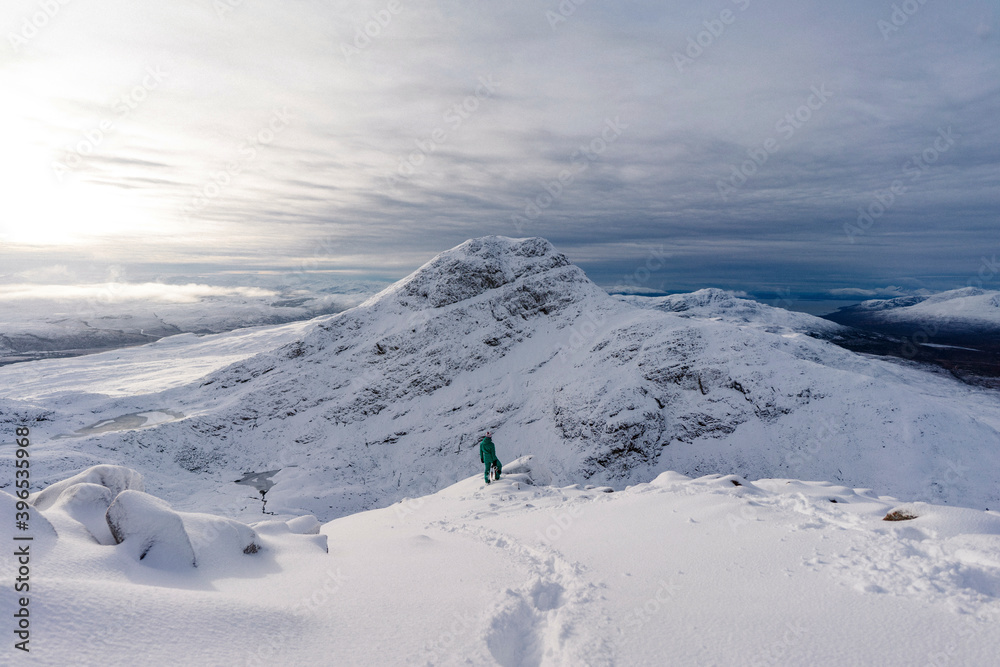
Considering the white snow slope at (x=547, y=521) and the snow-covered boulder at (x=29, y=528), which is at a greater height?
the snow-covered boulder at (x=29, y=528)

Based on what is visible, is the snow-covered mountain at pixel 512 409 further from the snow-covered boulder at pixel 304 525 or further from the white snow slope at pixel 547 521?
the snow-covered boulder at pixel 304 525

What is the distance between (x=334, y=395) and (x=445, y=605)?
167 feet

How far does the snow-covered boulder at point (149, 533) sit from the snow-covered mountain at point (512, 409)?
18711 millimetres

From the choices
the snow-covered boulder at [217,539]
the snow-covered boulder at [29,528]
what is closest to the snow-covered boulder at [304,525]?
→ the snow-covered boulder at [217,539]

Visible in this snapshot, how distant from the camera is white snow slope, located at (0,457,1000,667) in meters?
4.43

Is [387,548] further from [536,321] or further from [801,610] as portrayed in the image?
[536,321]

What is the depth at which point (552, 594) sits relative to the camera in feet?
23.4

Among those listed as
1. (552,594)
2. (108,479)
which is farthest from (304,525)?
(552,594)

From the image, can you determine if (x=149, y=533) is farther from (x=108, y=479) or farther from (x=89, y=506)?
(x=108, y=479)

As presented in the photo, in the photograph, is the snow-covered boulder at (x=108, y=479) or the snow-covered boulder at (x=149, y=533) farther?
the snow-covered boulder at (x=108, y=479)

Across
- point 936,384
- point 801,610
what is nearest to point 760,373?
point 801,610

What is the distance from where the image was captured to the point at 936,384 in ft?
321

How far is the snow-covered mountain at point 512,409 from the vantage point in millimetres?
32656

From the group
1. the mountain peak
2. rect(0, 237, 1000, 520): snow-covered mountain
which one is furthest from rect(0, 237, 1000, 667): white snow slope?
the mountain peak
